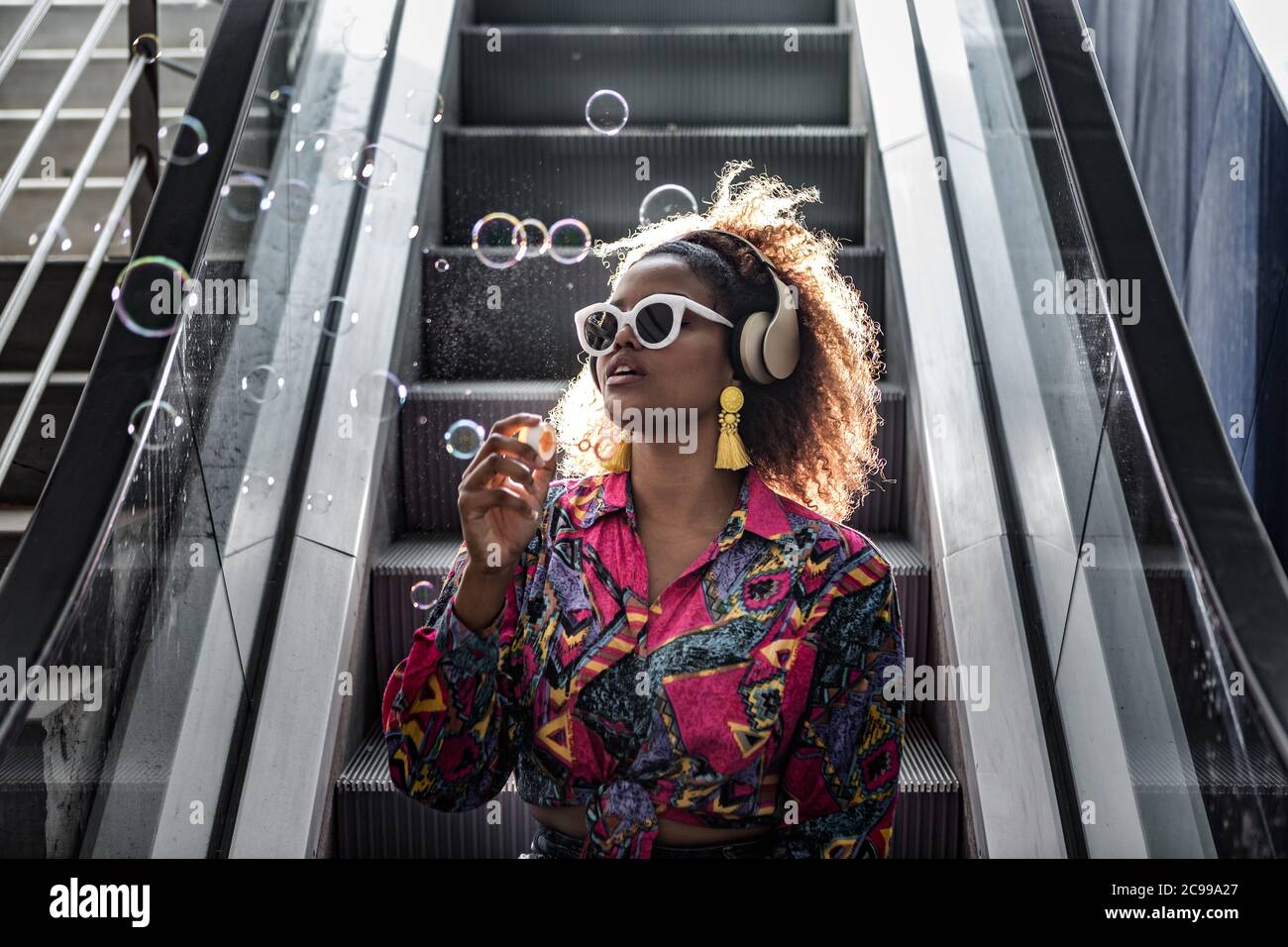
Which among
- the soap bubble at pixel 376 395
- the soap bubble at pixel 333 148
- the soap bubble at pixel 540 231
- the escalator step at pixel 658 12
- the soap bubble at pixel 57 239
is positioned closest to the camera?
the soap bubble at pixel 376 395

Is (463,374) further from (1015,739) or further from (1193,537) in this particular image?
(1193,537)

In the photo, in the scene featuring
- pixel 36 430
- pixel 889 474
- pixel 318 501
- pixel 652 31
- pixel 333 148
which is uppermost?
pixel 652 31

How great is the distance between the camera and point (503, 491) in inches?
55.4

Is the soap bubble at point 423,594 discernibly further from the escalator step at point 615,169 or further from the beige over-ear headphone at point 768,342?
the escalator step at point 615,169

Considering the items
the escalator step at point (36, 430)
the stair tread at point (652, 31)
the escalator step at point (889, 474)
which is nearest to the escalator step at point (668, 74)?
the stair tread at point (652, 31)

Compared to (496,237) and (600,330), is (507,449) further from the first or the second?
(496,237)

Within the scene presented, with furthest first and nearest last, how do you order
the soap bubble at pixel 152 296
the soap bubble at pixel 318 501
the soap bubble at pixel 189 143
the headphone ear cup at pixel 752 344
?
1. the soap bubble at pixel 318 501
2. the soap bubble at pixel 189 143
3. the soap bubble at pixel 152 296
4. the headphone ear cup at pixel 752 344

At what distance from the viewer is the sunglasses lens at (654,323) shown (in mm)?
1551

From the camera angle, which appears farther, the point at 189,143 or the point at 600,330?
the point at 189,143

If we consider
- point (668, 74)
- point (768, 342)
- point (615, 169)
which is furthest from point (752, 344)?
point (668, 74)

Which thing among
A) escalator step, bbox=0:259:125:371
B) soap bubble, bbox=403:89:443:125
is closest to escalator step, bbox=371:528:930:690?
soap bubble, bbox=403:89:443:125

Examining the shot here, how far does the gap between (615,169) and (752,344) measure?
2125 mm

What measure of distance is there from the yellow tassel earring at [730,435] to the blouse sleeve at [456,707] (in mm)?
354
